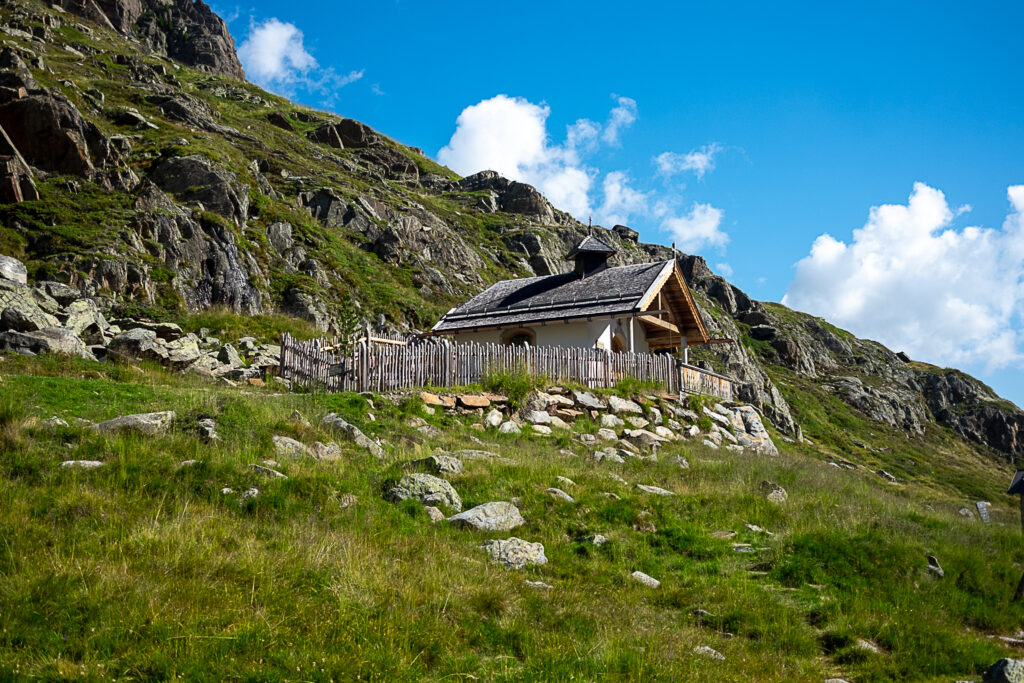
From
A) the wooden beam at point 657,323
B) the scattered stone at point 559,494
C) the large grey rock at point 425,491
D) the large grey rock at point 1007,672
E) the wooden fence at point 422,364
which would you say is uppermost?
the wooden beam at point 657,323

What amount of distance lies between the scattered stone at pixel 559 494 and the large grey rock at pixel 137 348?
12.8m

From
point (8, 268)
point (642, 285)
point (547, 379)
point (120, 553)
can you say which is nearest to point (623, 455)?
point (547, 379)

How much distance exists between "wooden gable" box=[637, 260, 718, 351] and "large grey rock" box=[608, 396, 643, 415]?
814 cm

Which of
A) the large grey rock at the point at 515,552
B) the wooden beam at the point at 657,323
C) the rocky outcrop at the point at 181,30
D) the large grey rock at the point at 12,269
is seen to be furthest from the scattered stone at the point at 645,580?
the rocky outcrop at the point at 181,30

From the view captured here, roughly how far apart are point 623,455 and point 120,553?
1103cm

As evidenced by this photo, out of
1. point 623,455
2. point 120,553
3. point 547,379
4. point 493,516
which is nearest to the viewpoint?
point 120,553

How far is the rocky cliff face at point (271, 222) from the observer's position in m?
30.8

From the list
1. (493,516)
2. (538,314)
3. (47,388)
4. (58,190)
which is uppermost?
(58,190)

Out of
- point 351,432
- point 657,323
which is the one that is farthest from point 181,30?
point 351,432

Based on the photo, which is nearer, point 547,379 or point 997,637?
point 997,637

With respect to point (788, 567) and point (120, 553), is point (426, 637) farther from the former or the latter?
point (788, 567)

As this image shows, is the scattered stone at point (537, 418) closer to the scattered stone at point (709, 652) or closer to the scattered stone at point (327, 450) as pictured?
the scattered stone at point (327, 450)

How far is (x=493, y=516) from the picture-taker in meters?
8.27

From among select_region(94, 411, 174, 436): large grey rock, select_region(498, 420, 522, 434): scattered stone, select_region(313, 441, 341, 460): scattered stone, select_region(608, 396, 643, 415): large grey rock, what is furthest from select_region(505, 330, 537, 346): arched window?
select_region(94, 411, 174, 436): large grey rock
